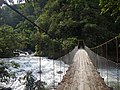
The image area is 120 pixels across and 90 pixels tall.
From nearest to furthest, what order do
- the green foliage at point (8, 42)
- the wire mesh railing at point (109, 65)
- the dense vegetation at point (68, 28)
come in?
the wire mesh railing at point (109, 65) < the green foliage at point (8, 42) < the dense vegetation at point (68, 28)

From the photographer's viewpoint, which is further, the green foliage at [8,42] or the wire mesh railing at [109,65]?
the green foliage at [8,42]

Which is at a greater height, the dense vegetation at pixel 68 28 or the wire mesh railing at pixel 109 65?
the dense vegetation at pixel 68 28

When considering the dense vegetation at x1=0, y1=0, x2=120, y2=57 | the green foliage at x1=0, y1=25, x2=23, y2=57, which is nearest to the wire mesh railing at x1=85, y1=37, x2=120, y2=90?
the dense vegetation at x1=0, y1=0, x2=120, y2=57

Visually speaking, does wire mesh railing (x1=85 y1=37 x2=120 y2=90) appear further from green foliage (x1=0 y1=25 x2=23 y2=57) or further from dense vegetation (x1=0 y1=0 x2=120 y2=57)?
green foliage (x1=0 y1=25 x2=23 y2=57)

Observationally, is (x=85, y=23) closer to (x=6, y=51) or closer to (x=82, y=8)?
(x=82, y=8)

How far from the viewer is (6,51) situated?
12.5 meters

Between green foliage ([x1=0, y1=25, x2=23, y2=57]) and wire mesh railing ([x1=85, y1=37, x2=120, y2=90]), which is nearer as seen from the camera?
wire mesh railing ([x1=85, y1=37, x2=120, y2=90])

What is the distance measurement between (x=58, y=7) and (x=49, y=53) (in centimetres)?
486

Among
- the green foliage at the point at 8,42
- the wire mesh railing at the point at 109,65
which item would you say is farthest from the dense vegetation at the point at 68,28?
the wire mesh railing at the point at 109,65

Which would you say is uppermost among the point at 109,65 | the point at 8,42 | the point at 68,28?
the point at 68,28

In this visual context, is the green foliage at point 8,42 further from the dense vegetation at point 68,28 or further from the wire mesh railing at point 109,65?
the wire mesh railing at point 109,65

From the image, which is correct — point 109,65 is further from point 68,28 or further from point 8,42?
point 68,28

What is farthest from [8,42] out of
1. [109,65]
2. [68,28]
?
[109,65]

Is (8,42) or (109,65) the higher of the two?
(8,42)
